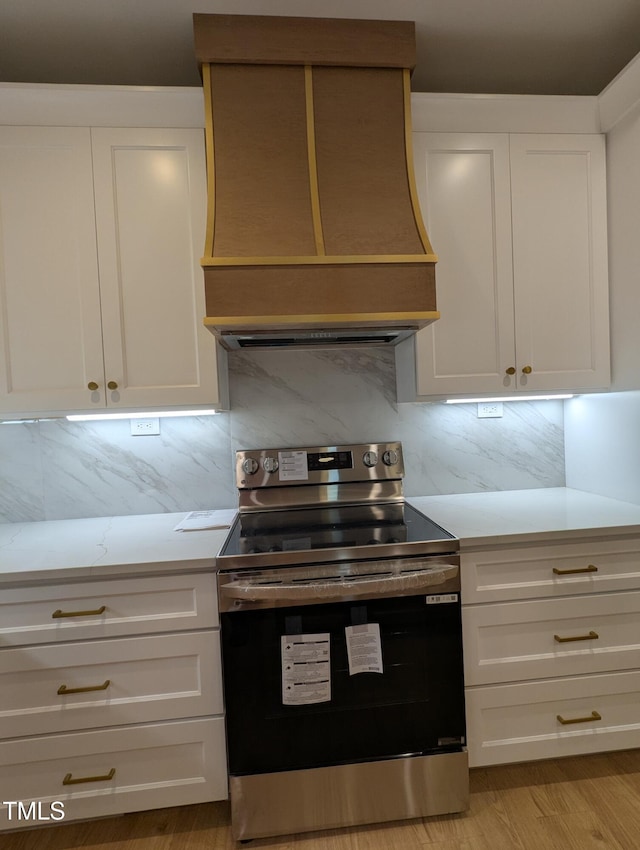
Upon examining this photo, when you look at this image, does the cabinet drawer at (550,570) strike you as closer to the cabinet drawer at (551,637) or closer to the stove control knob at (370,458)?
the cabinet drawer at (551,637)

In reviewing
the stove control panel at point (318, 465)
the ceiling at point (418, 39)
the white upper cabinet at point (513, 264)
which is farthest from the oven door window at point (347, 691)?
the ceiling at point (418, 39)

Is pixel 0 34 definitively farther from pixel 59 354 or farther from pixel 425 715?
pixel 425 715

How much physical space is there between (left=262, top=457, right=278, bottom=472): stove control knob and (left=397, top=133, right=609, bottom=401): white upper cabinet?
24.7 inches

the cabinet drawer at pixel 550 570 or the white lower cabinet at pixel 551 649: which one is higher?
the cabinet drawer at pixel 550 570

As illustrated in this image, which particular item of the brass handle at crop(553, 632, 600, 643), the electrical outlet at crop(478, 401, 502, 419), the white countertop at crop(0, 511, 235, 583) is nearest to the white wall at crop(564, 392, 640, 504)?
the electrical outlet at crop(478, 401, 502, 419)

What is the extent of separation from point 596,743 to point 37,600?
1852mm

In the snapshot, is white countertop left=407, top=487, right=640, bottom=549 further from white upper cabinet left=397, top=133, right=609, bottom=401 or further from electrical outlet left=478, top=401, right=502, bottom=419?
white upper cabinet left=397, top=133, right=609, bottom=401

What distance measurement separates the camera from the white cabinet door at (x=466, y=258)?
6.06 feet

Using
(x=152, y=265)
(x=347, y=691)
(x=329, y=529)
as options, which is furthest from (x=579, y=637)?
(x=152, y=265)

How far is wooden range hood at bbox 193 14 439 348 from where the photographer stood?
1.52 m

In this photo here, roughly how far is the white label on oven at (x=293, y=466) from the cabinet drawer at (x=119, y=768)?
892 millimetres

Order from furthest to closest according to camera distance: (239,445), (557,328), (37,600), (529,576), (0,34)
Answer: (239,445)
(557,328)
(0,34)
(529,576)
(37,600)

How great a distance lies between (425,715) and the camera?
1.55 metres

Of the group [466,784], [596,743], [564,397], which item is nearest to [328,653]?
[466,784]
